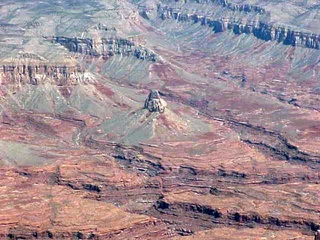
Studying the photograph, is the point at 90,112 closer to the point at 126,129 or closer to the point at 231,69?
the point at 126,129

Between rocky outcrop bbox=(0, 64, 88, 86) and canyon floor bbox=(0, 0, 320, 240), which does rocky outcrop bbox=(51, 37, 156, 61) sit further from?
rocky outcrop bbox=(0, 64, 88, 86)

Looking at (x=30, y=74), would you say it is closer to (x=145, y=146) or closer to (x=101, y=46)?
Answer: (x=145, y=146)

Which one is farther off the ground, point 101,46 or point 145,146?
point 145,146

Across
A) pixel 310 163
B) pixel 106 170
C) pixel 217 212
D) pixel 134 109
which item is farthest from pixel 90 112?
pixel 217 212

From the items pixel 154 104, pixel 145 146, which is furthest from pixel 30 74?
pixel 145 146

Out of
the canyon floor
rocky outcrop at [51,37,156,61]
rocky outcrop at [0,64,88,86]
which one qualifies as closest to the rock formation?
the canyon floor

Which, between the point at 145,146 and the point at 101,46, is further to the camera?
the point at 101,46
